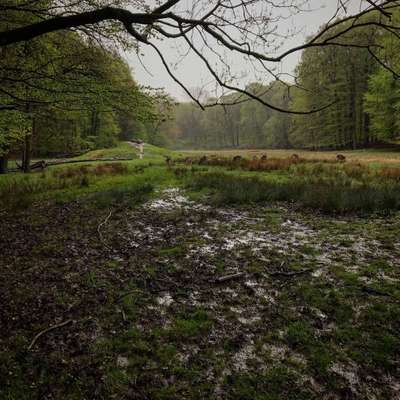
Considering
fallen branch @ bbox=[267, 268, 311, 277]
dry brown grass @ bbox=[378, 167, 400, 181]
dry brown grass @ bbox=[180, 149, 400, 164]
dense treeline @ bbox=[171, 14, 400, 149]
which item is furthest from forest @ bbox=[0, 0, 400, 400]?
dry brown grass @ bbox=[180, 149, 400, 164]

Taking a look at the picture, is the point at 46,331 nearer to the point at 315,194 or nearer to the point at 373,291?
the point at 373,291

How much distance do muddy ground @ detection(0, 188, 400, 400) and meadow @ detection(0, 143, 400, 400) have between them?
15mm

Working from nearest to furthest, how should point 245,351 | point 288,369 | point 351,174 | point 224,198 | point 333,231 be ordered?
1. point 288,369
2. point 245,351
3. point 333,231
4. point 224,198
5. point 351,174

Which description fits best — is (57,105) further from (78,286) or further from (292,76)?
(292,76)

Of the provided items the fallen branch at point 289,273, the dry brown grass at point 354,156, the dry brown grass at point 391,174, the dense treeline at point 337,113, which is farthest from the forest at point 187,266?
the dry brown grass at point 354,156

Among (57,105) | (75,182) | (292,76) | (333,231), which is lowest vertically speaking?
(333,231)

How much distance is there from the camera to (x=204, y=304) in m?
3.32

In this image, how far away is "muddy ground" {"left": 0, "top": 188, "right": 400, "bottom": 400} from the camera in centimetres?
223

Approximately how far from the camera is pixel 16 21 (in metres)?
6.03

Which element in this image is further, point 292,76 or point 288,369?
point 292,76

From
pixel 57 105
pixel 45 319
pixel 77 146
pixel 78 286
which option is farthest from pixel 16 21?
pixel 77 146

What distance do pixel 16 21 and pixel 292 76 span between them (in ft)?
21.1

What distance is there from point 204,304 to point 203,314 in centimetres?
22

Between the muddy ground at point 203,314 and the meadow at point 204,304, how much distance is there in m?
0.01
